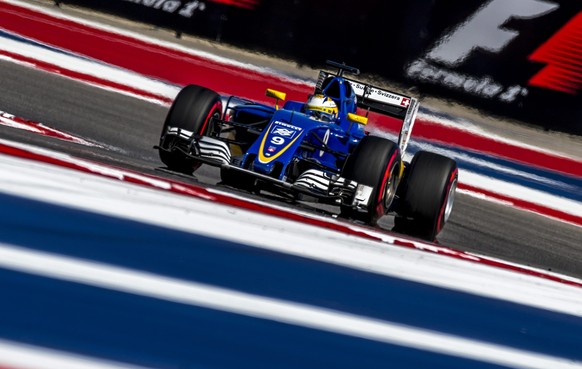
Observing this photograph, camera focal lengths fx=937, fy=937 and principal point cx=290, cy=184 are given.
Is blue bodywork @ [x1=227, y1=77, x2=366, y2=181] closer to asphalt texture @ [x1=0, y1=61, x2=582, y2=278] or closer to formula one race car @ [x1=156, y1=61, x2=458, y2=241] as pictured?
formula one race car @ [x1=156, y1=61, x2=458, y2=241]

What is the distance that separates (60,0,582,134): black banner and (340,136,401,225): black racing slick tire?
195 inches

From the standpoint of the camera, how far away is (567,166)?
11031 millimetres

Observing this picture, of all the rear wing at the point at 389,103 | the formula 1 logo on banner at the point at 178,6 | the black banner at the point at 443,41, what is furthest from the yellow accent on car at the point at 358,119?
the formula 1 logo on banner at the point at 178,6

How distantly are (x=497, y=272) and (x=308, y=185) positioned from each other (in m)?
1.39

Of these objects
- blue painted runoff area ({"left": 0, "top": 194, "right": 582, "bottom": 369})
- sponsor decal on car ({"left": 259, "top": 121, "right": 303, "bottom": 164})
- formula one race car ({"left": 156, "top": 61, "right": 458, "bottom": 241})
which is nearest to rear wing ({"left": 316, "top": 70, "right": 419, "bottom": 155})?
formula one race car ({"left": 156, "top": 61, "right": 458, "bottom": 241})

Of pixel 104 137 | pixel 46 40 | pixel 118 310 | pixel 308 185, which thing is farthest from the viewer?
pixel 46 40

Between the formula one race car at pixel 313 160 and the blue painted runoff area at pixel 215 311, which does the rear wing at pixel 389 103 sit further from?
the blue painted runoff area at pixel 215 311

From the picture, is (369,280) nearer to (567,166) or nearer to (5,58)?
(5,58)

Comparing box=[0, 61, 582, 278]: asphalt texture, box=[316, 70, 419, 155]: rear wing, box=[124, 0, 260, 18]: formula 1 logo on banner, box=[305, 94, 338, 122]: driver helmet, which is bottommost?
box=[0, 61, 582, 278]: asphalt texture

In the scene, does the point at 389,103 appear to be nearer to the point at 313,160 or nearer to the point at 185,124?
the point at 313,160

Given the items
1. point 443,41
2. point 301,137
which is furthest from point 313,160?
point 443,41

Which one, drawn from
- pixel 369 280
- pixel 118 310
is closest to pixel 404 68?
pixel 369 280

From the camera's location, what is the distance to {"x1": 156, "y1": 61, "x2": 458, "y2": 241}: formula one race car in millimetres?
6199

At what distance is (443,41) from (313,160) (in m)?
Result: 4.98
